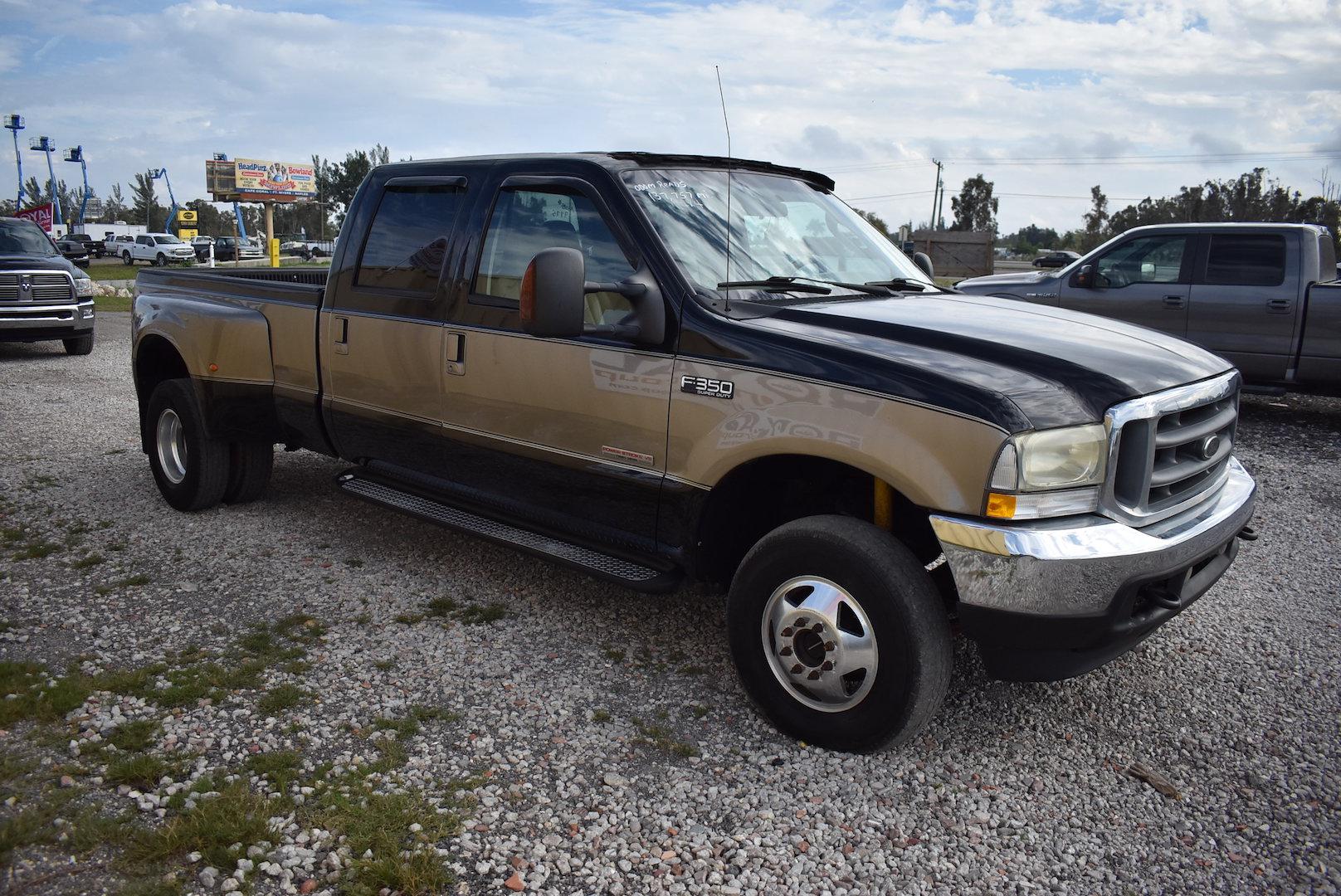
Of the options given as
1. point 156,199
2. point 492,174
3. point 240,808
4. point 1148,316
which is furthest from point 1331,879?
point 156,199

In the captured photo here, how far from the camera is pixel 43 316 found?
1291 centimetres

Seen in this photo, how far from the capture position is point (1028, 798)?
3.12 meters

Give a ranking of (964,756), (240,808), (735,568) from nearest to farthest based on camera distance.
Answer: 1. (240,808)
2. (964,756)
3. (735,568)

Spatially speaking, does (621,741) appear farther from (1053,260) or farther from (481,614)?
(1053,260)

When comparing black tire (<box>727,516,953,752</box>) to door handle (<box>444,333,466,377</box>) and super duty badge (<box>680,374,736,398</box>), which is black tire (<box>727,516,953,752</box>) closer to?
super duty badge (<box>680,374,736,398</box>)

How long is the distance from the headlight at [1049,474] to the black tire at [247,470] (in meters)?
4.51

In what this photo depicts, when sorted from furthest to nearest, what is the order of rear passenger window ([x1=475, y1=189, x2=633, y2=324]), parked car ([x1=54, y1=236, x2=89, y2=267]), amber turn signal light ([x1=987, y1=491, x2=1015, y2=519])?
parked car ([x1=54, y1=236, x2=89, y2=267]), rear passenger window ([x1=475, y1=189, x2=633, y2=324]), amber turn signal light ([x1=987, y1=491, x2=1015, y2=519])

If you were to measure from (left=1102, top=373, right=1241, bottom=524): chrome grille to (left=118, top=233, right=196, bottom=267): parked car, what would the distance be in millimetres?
54453

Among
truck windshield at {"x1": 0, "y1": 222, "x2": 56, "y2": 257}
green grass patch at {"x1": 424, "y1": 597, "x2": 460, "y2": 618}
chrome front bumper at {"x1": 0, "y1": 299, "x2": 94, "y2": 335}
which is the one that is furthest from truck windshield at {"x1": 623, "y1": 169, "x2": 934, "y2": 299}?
truck windshield at {"x1": 0, "y1": 222, "x2": 56, "y2": 257}

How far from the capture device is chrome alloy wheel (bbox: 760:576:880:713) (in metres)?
3.18

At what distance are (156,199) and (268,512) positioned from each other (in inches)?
4279

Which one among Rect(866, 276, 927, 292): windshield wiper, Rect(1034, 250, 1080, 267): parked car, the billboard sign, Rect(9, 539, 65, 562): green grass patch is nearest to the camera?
Rect(866, 276, 927, 292): windshield wiper

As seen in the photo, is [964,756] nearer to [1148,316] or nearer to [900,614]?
[900,614]

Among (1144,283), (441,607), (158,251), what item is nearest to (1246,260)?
(1144,283)
